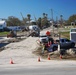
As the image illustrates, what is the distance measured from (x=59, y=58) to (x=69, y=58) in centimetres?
105

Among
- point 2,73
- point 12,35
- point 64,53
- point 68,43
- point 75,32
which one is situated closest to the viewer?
point 2,73

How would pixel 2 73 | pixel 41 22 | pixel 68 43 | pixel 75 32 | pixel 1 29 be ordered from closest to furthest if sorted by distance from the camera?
pixel 2 73 → pixel 68 43 → pixel 75 32 → pixel 1 29 → pixel 41 22

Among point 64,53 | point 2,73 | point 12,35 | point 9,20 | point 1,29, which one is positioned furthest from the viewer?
point 9,20

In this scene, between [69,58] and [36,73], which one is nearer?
[36,73]

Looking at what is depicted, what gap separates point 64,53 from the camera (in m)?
28.0

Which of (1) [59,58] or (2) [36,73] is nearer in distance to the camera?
(2) [36,73]

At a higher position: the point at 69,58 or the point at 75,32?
the point at 75,32

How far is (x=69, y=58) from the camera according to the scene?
84.6 ft

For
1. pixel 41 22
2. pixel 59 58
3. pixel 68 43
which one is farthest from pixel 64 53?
pixel 41 22

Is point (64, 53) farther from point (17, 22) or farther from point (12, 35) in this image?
point (17, 22)

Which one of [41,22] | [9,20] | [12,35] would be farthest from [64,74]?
[9,20]

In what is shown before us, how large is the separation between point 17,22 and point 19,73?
582ft

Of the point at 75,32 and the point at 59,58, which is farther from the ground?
Answer: the point at 75,32

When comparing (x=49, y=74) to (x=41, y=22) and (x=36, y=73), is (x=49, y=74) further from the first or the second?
(x=41, y=22)
